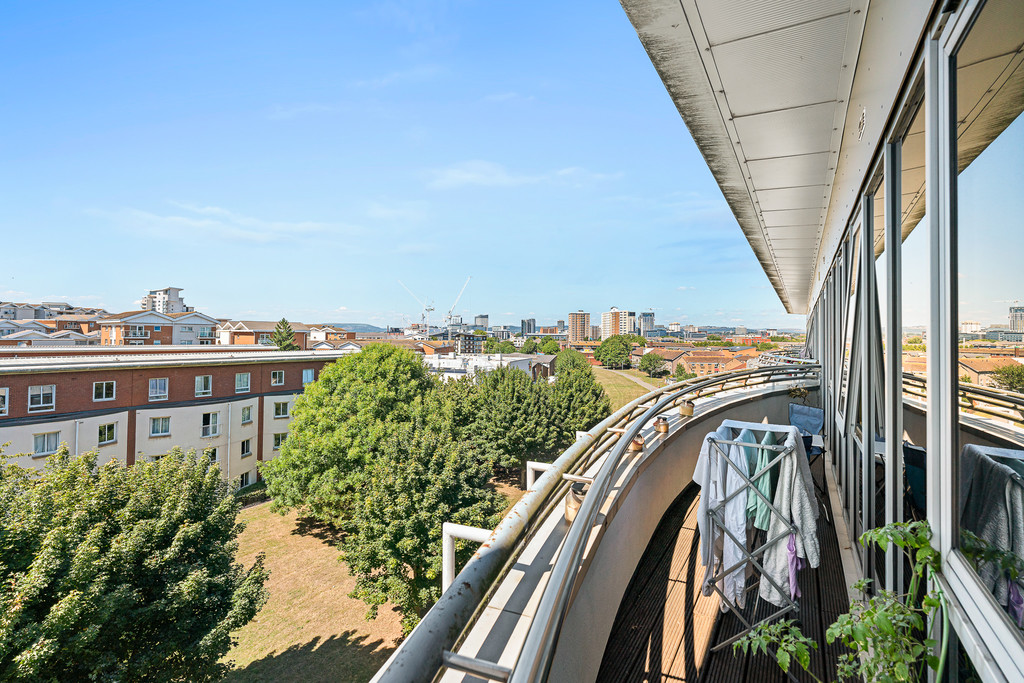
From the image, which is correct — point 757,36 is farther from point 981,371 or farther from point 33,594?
point 33,594

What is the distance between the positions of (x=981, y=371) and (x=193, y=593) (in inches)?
430

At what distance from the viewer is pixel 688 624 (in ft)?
9.35

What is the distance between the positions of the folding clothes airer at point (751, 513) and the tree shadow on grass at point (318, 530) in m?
20.5

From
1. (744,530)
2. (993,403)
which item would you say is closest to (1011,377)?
(993,403)

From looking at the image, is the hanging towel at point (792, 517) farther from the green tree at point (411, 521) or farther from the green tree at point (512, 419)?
the green tree at point (512, 419)

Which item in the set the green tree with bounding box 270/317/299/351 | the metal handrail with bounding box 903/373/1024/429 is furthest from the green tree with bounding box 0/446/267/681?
the green tree with bounding box 270/317/299/351

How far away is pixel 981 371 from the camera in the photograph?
1216mm

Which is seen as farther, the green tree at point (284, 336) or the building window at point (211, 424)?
the green tree at point (284, 336)

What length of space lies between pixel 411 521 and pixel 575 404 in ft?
50.7

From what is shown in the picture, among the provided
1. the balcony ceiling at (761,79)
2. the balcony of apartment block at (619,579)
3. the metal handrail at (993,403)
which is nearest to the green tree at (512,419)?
the balcony of apartment block at (619,579)

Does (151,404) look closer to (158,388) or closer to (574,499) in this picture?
(158,388)

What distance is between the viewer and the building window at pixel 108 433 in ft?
65.2

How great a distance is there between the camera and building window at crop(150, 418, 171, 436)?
71.0ft

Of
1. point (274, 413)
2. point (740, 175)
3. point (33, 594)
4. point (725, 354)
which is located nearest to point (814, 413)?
point (740, 175)
